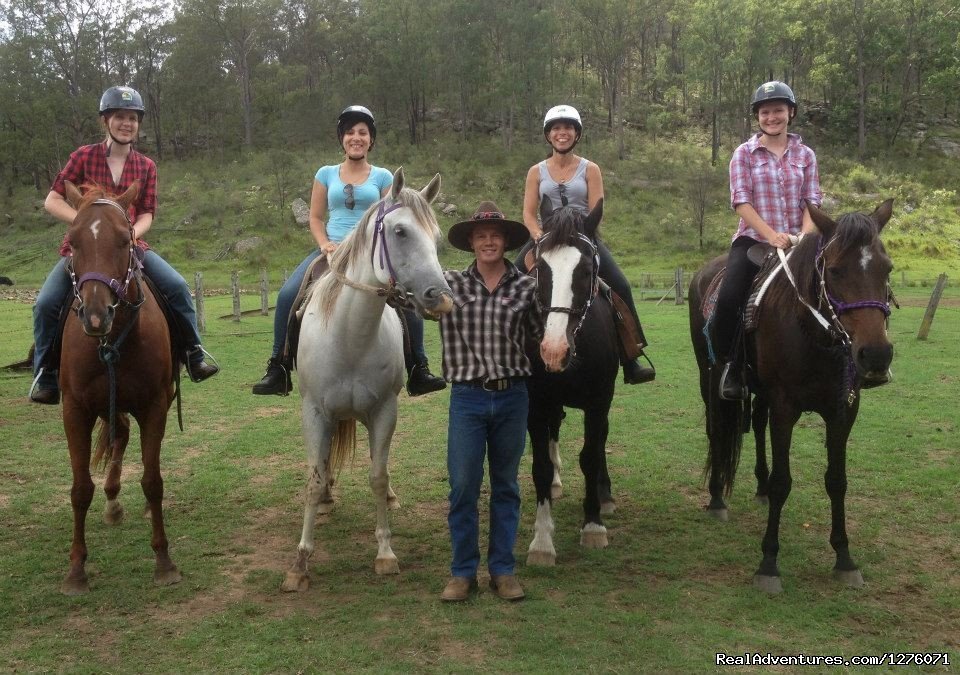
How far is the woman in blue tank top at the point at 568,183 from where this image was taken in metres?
5.71

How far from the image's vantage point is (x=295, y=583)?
4.93 m

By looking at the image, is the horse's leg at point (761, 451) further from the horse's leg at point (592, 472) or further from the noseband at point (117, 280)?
the noseband at point (117, 280)

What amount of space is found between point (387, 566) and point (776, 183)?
3960mm

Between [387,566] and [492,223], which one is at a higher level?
[492,223]

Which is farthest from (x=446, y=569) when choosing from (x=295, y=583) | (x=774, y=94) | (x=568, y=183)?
(x=774, y=94)

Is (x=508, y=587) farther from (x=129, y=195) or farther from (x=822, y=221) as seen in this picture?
(x=129, y=195)

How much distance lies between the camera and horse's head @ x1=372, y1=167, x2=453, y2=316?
4.27 meters

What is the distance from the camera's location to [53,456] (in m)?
8.17

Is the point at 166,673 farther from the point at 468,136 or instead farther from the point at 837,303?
the point at 468,136

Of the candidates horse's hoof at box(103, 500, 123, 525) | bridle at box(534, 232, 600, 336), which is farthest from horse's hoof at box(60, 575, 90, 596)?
bridle at box(534, 232, 600, 336)

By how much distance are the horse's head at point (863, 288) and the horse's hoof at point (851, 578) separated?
1247mm

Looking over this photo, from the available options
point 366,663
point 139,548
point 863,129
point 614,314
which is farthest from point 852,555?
point 863,129

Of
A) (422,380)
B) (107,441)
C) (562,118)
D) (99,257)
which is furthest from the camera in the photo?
(107,441)

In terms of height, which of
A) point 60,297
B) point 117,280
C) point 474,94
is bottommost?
point 60,297
